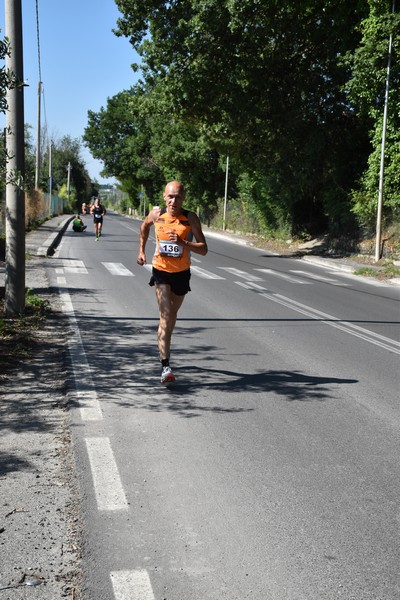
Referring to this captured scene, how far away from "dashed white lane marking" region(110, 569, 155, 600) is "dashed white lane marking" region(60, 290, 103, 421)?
88.0 inches

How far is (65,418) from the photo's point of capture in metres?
5.19

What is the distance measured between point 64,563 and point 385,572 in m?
1.47

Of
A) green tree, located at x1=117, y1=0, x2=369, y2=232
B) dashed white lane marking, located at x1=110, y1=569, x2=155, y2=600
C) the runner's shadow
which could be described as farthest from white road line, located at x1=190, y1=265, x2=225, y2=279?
dashed white lane marking, located at x1=110, y1=569, x2=155, y2=600

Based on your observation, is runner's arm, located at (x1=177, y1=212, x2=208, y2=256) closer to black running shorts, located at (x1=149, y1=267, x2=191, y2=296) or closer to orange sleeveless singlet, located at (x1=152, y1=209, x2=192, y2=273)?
orange sleeveless singlet, located at (x1=152, y1=209, x2=192, y2=273)

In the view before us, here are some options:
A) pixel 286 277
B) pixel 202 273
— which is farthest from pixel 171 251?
pixel 286 277

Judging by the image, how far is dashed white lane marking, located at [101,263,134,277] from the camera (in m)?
15.8

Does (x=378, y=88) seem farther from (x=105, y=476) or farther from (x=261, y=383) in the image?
(x=105, y=476)

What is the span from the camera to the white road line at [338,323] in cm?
888

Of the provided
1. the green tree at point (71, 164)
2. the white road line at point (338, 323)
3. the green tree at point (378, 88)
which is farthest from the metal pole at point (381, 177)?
the green tree at point (71, 164)

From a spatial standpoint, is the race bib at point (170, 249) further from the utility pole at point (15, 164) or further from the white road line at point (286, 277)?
the white road line at point (286, 277)

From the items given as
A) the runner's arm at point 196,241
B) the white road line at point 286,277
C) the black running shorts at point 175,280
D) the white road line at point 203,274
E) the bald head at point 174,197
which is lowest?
the white road line at point 286,277

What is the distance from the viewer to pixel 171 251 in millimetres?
6328

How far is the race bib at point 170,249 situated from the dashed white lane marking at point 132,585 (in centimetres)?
368

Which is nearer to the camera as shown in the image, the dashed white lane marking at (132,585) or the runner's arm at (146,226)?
the dashed white lane marking at (132,585)
